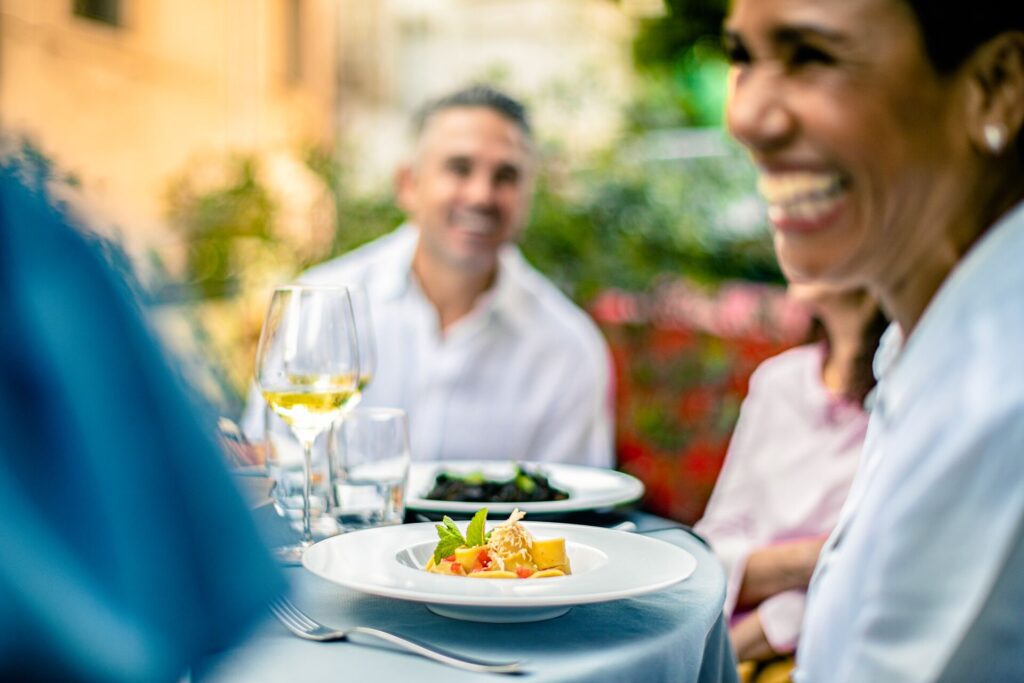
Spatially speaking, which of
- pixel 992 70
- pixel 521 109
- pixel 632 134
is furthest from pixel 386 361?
pixel 632 134

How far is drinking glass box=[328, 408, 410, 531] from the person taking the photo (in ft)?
5.73

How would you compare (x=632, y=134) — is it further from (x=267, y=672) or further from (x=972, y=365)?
(x=267, y=672)

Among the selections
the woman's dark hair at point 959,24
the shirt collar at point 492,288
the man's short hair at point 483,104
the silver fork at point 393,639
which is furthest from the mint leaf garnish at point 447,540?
the man's short hair at point 483,104

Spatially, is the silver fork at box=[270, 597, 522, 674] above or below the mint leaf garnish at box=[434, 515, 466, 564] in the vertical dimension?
below

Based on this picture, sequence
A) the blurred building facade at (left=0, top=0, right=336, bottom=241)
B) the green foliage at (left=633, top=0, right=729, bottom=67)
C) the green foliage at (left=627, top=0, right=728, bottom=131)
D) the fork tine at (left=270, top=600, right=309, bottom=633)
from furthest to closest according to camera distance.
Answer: the blurred building facade at (left=0, top=0, right=336, bottom=241) < the green foliage at (left=627, top=0, right=728, bottom=131) < the green foliage at (left=633, top=0, right=729, bottom=67) < the fork tine at (left=270, top=600, right=309, bottom=633)

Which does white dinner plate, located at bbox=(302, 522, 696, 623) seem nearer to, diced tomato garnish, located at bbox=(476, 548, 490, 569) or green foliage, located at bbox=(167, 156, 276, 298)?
diced tomato garnish, located at bbox=(476, 548, 490, 569)

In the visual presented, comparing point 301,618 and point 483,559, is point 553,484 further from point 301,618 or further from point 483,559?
point 301,618

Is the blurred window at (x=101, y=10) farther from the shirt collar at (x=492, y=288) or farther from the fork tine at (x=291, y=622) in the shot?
the fork tine at (x=291, y=622)

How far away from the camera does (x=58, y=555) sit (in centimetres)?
71

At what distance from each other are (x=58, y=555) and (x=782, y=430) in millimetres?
2321

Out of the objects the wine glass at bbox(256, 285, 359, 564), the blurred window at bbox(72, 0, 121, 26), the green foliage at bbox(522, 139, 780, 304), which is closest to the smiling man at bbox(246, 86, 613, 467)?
the green foliage at bbox(522, 139, 780, 304)

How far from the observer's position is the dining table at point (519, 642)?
110cm

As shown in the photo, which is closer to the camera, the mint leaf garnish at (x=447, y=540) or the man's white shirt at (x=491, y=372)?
the mint leaf garnish at (x=447, y=540)

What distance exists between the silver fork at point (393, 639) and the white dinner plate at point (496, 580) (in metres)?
0.05
